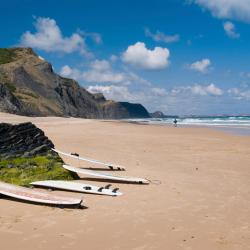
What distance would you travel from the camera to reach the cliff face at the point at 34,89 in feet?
254

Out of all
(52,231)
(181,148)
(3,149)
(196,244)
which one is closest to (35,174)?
(3,149)

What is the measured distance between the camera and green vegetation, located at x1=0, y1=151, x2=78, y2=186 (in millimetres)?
11500

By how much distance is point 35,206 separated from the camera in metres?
9.33

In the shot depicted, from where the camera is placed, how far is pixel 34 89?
3971 inches

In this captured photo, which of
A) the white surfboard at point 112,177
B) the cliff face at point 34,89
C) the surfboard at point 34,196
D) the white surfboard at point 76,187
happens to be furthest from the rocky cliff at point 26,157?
the cliff face at point 34,89

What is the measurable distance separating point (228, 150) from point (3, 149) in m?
14.8

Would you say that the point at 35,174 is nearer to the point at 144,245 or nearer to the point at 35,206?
the point at 35,206

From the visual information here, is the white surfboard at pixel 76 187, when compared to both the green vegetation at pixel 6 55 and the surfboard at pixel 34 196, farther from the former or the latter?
the green vegetation at pixel 6 55

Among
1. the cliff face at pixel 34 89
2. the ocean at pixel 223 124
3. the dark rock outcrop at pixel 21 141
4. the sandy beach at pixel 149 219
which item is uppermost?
the cliff face at pixel 34 89

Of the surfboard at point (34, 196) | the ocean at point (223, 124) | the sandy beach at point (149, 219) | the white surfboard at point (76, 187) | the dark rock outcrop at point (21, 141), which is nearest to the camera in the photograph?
the sandy beach at point (149, 219)

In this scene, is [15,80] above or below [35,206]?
above

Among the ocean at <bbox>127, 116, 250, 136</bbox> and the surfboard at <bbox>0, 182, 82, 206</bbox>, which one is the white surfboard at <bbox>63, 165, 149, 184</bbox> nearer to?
the surfboard at <bbox>0, 182, 82, 206</bbox>

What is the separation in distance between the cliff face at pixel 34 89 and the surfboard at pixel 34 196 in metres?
62.4

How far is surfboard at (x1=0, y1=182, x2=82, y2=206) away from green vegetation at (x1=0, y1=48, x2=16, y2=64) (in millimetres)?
106330
